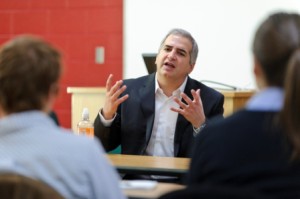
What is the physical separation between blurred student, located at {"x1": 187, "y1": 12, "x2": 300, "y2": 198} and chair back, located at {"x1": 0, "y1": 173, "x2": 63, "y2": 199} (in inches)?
16.1

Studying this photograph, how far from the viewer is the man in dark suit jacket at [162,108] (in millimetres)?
2551

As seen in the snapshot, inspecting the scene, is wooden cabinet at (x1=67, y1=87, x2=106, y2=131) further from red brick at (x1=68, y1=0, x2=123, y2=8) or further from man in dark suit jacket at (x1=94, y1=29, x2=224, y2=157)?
man in dark suit jacket at (x1=94, y1=29, x2=224, y2=157)

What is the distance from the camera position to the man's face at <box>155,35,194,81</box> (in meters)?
2.79

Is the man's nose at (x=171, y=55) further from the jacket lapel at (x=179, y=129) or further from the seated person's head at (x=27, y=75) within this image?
the seated person's head at (x=27, y=75)

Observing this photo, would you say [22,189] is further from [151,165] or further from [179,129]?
[179,129]

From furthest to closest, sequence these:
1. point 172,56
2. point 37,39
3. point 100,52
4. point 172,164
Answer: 1. point 100,52
2. point 172,56
3. point 172,164
4. point 37,39

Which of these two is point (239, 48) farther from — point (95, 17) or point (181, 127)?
point (181, 127)

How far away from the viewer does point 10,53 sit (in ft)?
4.27

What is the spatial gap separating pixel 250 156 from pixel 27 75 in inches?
23.7

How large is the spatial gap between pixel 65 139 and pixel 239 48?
11.6 ft

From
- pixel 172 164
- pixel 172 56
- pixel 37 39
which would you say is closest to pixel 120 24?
pixel 172 56

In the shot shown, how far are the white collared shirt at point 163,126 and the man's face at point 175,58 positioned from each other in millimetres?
94

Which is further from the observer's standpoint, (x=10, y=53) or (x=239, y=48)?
(x=239, y=48)

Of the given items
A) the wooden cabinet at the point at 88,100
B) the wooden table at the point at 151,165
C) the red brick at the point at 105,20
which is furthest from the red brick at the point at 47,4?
the wooden table at the point at 151,165
